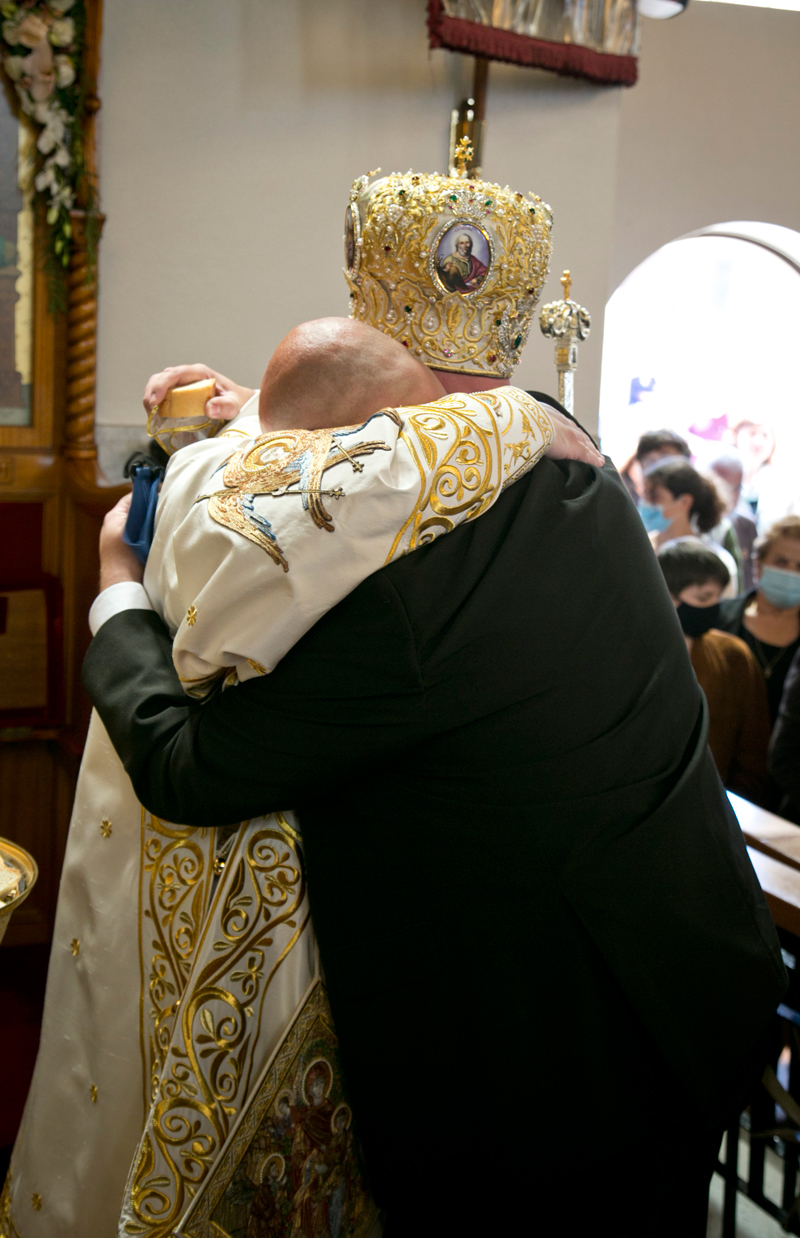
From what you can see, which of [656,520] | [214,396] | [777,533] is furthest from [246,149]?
[656,520]

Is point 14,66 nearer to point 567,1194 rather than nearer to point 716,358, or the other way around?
point 567,1194

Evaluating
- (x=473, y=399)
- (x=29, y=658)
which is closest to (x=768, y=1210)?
(x=473, y=399)

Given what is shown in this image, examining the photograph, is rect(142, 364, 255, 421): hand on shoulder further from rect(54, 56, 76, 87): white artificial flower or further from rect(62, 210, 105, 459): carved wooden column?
rect(54, 56, 76, 87): white artificial flower

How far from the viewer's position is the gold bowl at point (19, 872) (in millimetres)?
1191

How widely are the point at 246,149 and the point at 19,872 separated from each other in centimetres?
229

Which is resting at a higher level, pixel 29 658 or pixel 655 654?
pixel 655 654

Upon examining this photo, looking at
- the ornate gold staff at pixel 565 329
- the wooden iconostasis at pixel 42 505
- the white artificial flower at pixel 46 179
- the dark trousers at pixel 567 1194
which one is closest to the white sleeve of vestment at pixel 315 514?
the dark trousers at pixel 567 1194

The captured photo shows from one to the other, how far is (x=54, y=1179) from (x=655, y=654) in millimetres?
1123

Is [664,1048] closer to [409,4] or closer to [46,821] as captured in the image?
[46,821]

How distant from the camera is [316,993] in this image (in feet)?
3.95

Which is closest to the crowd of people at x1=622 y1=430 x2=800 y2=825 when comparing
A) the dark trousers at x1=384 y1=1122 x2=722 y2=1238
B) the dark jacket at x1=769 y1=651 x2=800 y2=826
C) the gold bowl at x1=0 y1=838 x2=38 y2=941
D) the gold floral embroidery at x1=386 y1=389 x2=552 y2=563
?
the dark jacket at x1=769 y1=651 x2=800 y2=826

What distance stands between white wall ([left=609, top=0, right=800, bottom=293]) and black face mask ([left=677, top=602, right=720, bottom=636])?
2.41m

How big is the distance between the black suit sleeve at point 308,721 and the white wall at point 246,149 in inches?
75.2

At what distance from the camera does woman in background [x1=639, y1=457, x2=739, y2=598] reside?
16.6ft
